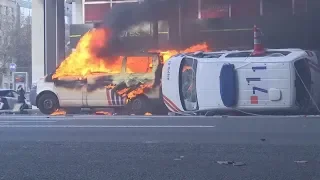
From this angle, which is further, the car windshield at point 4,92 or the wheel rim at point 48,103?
the car windshield at point 4,92

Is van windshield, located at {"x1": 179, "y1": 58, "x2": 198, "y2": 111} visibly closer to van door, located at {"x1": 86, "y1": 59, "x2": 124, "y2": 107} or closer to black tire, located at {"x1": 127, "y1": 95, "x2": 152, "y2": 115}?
black tire, located at {"x1": 127, "y1": 95, "x2": 152, "y2": 115}

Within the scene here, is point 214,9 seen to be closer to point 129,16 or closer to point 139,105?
point 129,16

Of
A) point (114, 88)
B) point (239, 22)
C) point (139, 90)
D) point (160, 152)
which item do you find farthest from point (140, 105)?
point (160, 152)

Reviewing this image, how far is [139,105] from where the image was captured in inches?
682

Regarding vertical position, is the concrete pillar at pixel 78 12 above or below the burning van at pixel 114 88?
above

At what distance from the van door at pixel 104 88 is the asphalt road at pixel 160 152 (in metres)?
5.87

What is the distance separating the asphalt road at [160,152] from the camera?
21.5ft

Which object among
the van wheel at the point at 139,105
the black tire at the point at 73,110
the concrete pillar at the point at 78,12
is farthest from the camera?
the concrete pillar at the point at 78,12

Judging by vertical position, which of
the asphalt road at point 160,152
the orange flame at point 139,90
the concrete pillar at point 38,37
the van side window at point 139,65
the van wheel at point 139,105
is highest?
the concrete pillar at point 38,37

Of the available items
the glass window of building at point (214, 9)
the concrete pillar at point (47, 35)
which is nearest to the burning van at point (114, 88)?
the glass window of building at point (214, 9)

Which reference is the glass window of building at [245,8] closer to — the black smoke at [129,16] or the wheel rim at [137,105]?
the black smoke at [129,16]

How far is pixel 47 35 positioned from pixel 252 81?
12521mm

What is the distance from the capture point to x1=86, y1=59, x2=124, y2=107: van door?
1750 centimetres

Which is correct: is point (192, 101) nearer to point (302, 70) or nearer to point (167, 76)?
point (167, 76)
